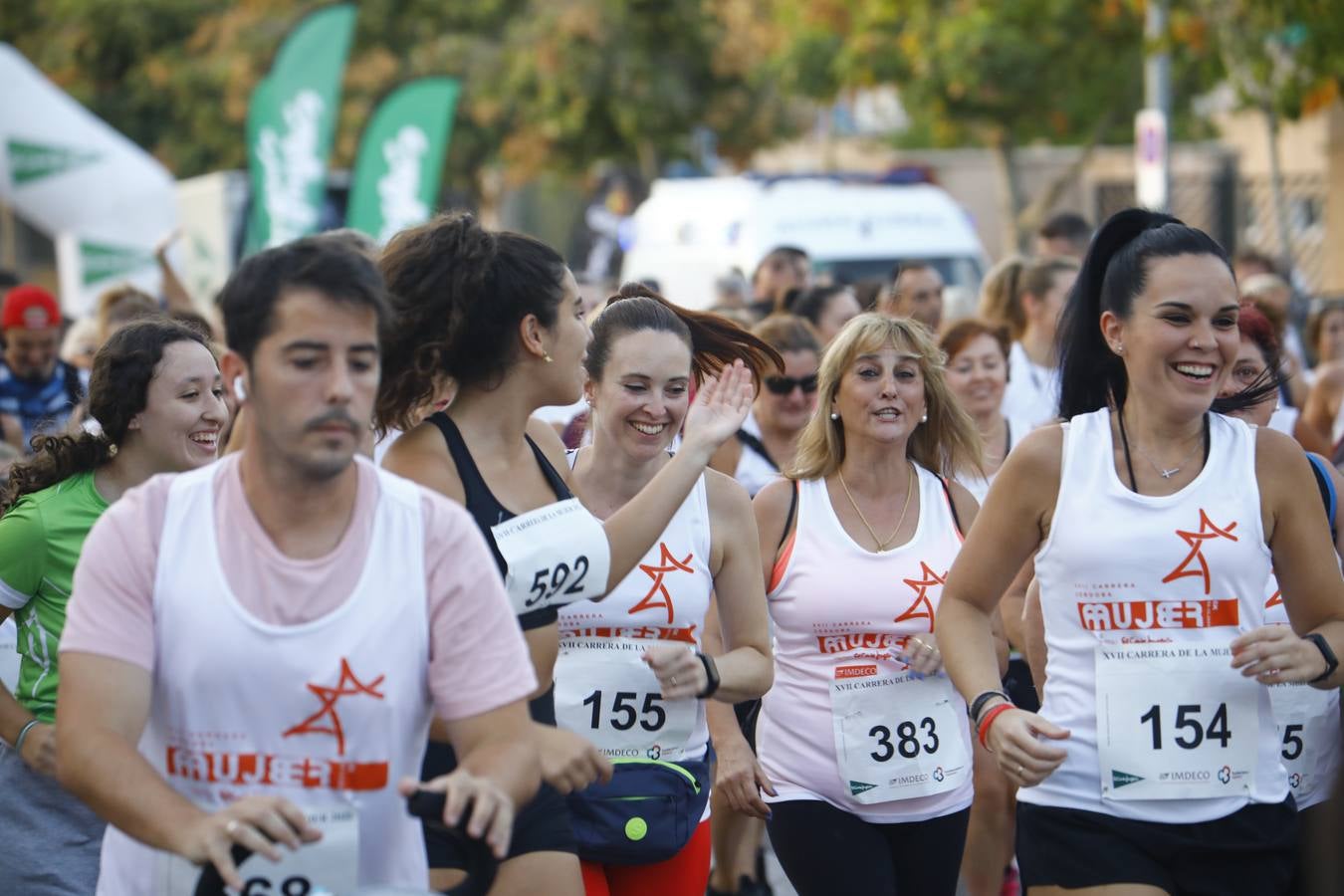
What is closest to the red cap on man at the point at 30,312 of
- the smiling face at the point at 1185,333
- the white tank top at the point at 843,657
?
the white tank top at the point at 843,657

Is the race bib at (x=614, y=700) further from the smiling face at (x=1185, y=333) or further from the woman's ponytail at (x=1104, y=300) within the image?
the smiling face at (x=1185, y=333)

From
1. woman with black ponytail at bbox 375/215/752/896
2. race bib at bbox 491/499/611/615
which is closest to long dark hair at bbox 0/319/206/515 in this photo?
woman with black ponytail at bbox 375/215/752/896

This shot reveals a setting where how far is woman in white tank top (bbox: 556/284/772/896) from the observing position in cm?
462

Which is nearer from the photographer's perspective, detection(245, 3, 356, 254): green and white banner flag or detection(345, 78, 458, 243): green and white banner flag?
detection(245, 3, 356, 254): green and white banner flag

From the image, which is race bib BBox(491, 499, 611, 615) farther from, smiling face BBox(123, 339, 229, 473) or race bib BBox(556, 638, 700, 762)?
smiling face BBox(123, 339, 229, 473)

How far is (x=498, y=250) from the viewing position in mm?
3912

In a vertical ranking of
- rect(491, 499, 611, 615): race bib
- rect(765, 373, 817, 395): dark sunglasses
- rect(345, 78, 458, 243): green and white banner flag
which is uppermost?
rect(345, 78, 458, 243): green and white banner flag

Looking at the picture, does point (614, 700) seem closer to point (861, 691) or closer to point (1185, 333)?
point (861, 691)

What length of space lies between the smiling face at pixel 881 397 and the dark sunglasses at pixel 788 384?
6.26 ft

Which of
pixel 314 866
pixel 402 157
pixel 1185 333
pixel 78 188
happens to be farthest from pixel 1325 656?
pixel 78 188

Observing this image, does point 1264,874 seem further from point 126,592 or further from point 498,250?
point 126,592

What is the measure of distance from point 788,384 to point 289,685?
4840 mm

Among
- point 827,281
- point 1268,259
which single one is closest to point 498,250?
point 827,281

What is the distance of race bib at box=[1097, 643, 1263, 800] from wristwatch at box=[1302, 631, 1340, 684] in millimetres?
Answer: 143
